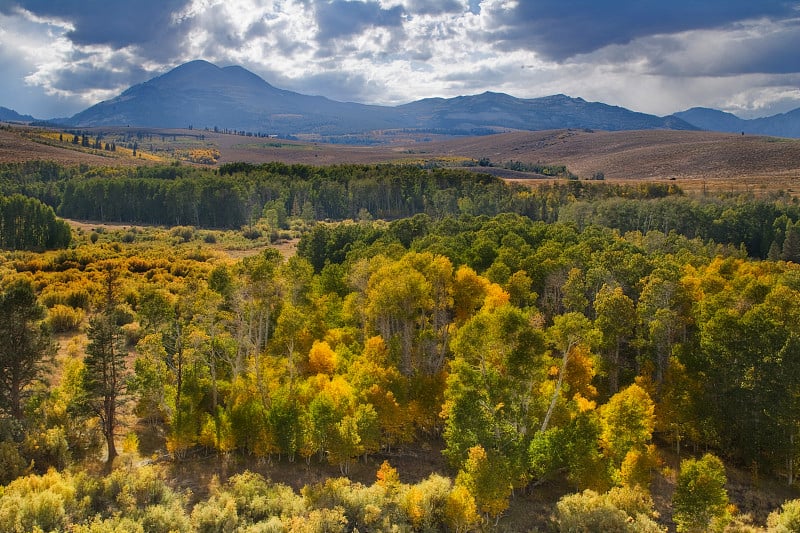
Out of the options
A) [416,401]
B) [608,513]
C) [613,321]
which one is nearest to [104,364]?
[416,401]

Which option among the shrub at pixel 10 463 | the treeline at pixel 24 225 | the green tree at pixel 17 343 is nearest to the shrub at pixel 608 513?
the shrub at pixel 10 463

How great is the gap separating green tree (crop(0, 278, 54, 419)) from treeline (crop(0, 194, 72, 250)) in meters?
71.8

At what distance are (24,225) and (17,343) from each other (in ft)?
242

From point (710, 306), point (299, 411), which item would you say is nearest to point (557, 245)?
point (710, 306)

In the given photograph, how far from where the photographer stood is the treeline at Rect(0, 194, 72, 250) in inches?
3378

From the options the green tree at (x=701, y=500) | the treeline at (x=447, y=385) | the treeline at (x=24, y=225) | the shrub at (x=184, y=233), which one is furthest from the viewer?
the shrub at (x=184, y=233)

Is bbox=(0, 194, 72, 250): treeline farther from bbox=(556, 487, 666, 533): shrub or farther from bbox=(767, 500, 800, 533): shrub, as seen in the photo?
bbox=(767, 500, 800, 533): shrub

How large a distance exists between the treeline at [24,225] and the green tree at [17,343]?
7181 centimetres

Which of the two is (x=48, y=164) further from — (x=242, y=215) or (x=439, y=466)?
(x=439, y=466)

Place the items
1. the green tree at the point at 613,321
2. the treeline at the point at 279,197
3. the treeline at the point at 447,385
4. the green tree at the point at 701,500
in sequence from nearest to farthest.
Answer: the green tree at the point at 701,500
the treeline at the point at 447,385
the green tree at the point at 613,321
the treeline at the point at 279,197

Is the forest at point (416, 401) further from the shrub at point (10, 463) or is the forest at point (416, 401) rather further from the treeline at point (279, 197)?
the treeline at point (279, 197)

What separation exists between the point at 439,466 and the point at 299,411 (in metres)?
8.40

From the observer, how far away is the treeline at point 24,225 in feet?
282

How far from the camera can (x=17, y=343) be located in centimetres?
2680
